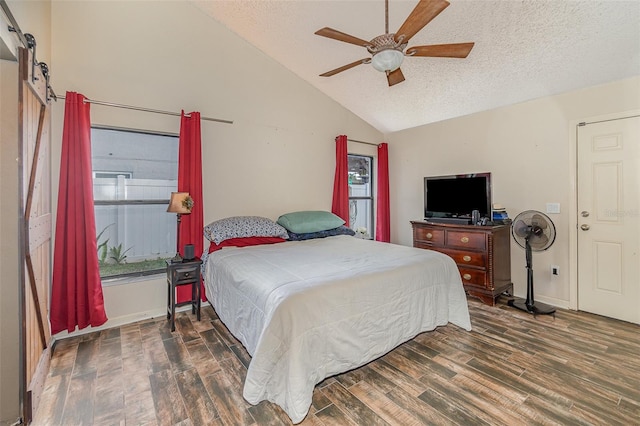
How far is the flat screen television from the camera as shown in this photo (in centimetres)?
371

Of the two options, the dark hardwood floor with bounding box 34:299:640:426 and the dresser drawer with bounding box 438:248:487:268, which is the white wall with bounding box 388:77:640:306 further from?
the dark hardwood floor with bounding box 34:299:640:426

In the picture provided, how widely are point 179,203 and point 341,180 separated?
239 centimetres

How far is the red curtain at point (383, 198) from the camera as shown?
4918 mm

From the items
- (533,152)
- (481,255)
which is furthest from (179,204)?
(533,152)

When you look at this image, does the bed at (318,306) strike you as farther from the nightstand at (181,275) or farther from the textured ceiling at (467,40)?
the textured ceiling at (467,40)

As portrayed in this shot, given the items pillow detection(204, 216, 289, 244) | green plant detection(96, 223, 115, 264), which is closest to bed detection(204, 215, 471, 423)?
pillow detection(204, 216, 289, 244)

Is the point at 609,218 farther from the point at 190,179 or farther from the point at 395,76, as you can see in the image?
the point at 190,179

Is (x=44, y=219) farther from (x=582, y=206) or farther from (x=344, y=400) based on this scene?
(x=582, y=206)

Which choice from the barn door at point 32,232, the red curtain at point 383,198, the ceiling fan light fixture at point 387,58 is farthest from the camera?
the red curtain at point 383,198

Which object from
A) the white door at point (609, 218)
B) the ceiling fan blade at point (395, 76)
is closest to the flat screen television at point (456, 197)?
the white door at point (609, 218)

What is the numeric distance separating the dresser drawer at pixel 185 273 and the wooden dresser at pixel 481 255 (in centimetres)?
299

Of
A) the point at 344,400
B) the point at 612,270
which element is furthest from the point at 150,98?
the point at 612,270

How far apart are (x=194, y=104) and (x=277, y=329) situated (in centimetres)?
282

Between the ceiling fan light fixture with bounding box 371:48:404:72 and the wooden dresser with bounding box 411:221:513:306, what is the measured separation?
7.38ft
